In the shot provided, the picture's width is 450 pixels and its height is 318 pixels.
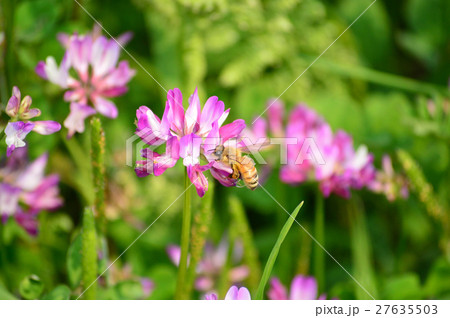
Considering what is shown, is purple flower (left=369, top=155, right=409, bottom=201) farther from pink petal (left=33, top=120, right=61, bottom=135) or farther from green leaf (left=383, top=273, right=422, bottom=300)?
pink petal (left=33, top=120, right=61, bottom=135)

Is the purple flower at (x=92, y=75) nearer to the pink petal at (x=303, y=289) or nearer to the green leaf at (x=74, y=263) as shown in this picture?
the green leaf at (x=74, y=263)

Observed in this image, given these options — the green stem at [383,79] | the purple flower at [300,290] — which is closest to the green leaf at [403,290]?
the purple flower at [300,290]

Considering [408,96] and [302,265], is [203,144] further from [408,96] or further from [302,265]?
[408,96]

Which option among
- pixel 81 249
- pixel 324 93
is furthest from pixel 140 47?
pixel 81 249

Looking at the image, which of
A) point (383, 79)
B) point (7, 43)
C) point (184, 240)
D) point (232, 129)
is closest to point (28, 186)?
point (7, 43)

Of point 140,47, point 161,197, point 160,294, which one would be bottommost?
point 160,294

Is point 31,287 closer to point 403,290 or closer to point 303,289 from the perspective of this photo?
point 303,289
